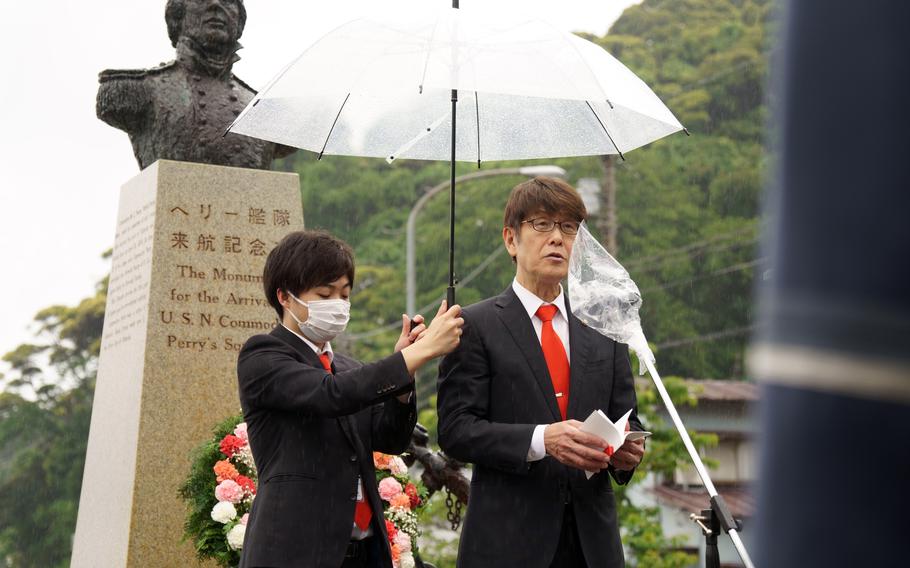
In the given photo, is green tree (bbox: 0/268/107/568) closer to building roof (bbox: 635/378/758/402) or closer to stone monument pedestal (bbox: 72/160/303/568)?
building roof (bbox: 635/378/758/402)

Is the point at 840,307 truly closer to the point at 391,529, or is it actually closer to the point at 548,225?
the point at 548,225

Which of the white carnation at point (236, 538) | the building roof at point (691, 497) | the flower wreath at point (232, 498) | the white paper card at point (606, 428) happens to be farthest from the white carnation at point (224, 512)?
the building roof at point (691, 497)

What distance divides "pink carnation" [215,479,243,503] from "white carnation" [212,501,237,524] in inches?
1.3

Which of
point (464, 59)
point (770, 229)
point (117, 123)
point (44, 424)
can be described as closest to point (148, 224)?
point (117, 123)

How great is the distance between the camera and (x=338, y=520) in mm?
4059

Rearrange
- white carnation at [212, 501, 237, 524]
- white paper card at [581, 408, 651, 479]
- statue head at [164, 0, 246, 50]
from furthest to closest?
1. statue head at [164, 0, 246, 50]
2. white carnation at [212, 501, 237, 524]
3. white paper card at [581, 408, 651, 479]

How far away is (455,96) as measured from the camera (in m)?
4.91

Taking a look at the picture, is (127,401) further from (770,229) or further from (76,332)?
(76,332)

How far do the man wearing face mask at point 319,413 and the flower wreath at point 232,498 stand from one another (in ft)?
6.41

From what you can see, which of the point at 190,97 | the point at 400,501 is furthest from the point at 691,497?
the point at 400,501

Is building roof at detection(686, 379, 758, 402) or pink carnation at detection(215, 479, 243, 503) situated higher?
building roof at detection(686, 379, 758, 402)

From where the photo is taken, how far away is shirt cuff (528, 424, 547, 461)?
400 centimetres

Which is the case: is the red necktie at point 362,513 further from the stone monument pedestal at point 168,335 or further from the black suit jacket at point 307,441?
the stone monument pedestal at point 168,335

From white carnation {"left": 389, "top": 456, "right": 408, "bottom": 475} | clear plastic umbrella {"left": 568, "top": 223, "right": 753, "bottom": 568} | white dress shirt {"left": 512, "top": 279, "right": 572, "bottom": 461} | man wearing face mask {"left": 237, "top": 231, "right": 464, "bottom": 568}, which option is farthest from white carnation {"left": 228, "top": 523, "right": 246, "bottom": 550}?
clear plastic umbrella {"left": 568, "top": 223, "right": 753, "bottom": 568}
